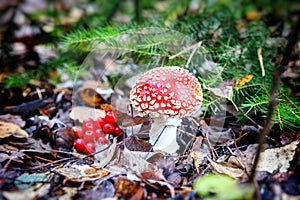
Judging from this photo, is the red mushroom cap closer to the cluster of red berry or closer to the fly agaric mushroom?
the fly agaric mushroom

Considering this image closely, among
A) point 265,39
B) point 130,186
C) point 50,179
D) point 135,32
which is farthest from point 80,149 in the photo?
point 265,39

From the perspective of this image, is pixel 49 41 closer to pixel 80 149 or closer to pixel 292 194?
pixel 80 149

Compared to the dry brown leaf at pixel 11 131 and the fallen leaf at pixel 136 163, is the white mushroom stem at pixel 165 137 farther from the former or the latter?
the dry brown leaf at pixel 11 131

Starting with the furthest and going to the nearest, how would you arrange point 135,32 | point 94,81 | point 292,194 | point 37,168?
point 94,81
point 135,32
point 37,168
point 292,194

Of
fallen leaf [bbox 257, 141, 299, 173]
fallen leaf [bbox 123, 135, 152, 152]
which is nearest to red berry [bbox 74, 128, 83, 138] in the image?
fallen leaf [bbox 123, 135, 152, 152]

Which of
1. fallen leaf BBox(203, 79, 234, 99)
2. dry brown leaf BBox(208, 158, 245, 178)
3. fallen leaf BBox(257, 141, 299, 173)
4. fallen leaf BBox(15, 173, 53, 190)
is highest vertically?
fallen leaf BBox(203, 79, 234, 99)

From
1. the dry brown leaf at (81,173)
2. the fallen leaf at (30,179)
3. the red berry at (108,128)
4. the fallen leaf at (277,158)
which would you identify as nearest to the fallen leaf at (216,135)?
the fallen leaf at (277,158)
